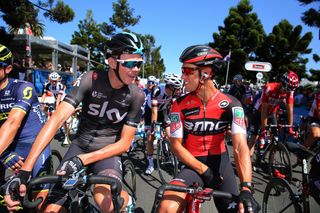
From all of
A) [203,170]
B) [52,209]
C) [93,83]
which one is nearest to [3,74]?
[93,83]

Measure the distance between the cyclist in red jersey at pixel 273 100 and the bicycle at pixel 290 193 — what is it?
8.34 ft

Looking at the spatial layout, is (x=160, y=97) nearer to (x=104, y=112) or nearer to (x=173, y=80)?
(x=173, y=80)

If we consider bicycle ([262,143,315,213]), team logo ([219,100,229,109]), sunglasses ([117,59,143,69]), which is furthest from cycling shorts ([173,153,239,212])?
sunglasses ([117,59,143,69])

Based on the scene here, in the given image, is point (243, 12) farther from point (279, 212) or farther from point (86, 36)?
point (279, 212)

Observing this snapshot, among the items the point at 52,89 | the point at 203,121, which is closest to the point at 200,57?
the point at 203,121

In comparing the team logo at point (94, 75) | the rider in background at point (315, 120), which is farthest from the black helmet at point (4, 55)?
the rider in background at point (315, 120)

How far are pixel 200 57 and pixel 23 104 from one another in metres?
1.79

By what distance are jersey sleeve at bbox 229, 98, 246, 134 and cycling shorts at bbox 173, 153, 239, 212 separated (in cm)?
Answer: 43

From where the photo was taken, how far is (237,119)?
2.58 metres

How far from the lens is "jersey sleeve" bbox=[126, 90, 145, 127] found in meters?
2.82

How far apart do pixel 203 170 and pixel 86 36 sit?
49.4 metres

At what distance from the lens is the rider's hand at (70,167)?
2.06m

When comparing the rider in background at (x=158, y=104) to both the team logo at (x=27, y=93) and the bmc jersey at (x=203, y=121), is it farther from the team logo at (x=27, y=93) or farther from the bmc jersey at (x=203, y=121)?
the team logo at (x=27, y=93)

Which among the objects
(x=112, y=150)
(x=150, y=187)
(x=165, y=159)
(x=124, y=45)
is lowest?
(x=150, y=187)
